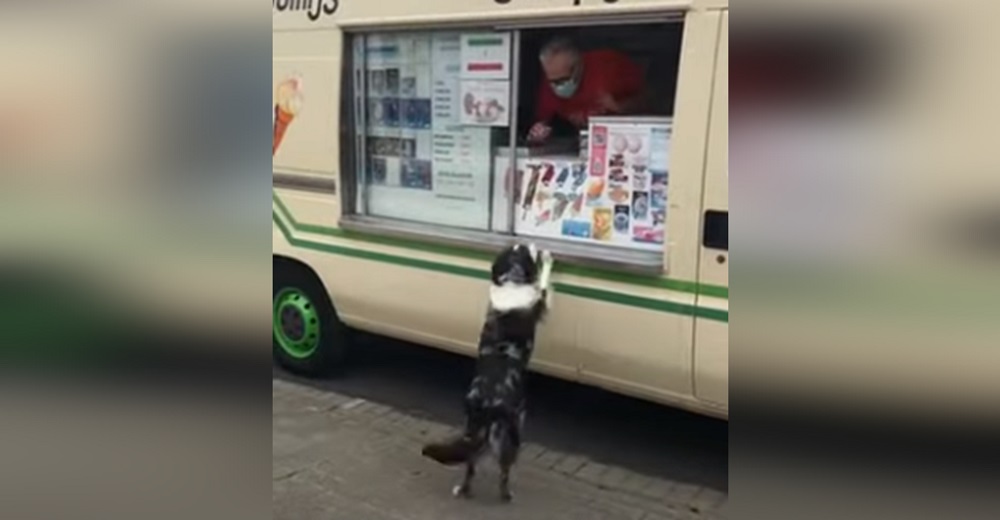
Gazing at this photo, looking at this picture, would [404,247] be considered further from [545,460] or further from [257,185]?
[257,185]

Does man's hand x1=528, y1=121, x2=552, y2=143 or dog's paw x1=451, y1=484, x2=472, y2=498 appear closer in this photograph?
dog's paw x1=451, y1=484, x2=472, y2=498

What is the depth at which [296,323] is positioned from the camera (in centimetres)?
571

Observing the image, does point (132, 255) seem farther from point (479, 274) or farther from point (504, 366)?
point (479, 274)

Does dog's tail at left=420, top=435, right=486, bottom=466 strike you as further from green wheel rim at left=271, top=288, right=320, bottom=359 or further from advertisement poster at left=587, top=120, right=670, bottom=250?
green wheel rim at left=271, top=288, right=320, bottom=359

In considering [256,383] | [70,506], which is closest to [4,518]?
[70,506]

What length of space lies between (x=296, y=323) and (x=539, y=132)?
6.62ft

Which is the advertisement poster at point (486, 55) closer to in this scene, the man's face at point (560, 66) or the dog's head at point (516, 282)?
the man's face at point (560, 66)

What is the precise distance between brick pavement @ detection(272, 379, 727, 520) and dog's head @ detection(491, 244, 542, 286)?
0.92 meters

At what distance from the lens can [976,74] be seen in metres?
1.20

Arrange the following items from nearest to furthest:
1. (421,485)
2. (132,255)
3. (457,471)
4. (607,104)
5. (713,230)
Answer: (132,255)
(713,230)
(421,485)
(457,471)
(607,104)

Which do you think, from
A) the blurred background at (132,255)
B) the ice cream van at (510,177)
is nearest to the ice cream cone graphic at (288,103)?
the ice cream van at (510,177)

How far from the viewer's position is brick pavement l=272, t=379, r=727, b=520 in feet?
13.4

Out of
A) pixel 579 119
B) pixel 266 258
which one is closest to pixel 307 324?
pixel 579 119

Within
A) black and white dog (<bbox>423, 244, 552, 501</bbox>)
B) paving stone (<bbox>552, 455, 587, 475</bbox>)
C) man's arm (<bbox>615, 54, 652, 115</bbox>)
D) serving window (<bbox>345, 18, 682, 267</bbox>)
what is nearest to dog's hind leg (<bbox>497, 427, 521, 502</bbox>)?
black and white dog (<bbox>423, 244, 552, 501</bbox>)
